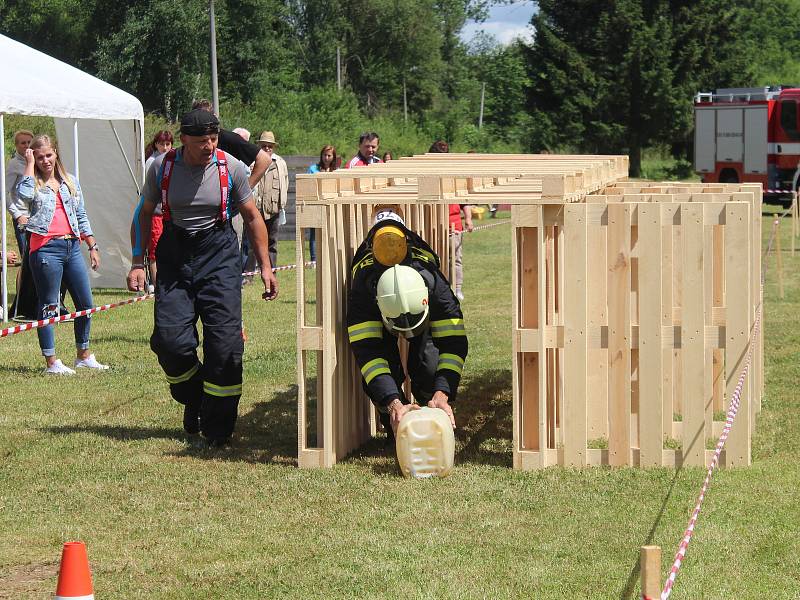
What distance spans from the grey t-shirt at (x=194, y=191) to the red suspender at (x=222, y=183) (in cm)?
2

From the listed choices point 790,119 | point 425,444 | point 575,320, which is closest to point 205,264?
point 425,444

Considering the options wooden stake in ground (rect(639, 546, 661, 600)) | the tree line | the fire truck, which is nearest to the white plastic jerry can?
wooden stake in ground (rect(639, 546, 661, 600))

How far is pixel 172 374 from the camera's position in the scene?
784cm

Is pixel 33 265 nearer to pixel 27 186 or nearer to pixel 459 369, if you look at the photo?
pixel 27 186

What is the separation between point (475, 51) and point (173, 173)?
90.3 meters

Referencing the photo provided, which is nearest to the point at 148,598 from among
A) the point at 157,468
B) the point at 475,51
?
the point at 157,468

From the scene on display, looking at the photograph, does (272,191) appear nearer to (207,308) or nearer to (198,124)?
(207,308)

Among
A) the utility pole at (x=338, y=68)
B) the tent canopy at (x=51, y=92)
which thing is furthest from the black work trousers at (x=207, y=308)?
the utility pole at (x=338, y=68)

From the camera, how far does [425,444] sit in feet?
22.5

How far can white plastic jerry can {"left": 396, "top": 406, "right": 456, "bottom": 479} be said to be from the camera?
6.83 meters

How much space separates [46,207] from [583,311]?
502 centimetres

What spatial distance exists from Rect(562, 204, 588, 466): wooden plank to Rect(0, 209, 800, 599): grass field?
328mm

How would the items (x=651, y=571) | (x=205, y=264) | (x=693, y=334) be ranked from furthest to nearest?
(x=205, y=264) < (x=693, y=334) < (x=651, y=571)

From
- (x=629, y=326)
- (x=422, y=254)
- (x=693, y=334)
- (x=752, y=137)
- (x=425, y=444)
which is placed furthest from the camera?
(x=752, y=137)
